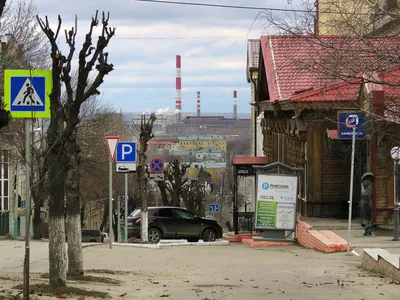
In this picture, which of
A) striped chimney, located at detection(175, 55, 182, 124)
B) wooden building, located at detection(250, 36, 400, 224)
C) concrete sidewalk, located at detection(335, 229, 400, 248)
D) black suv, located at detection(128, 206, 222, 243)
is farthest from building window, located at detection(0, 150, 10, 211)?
striped chimney, located at detection(175, 55, 182, 124)

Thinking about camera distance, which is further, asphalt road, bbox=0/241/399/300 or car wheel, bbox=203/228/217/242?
car wheel, bbox=203/228/217/242

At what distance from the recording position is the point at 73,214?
13.7 meters

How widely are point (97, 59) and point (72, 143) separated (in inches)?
74.1

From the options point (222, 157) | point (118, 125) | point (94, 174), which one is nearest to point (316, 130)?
point (94, 174)

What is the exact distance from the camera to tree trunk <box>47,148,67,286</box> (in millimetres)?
10930

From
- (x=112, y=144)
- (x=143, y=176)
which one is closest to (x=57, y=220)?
(x=112, y=144)

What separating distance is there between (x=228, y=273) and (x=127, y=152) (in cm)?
933

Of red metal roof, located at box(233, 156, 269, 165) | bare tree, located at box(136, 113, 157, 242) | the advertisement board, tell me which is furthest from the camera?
red metal roof, located at box(233, 156, 269, 165)

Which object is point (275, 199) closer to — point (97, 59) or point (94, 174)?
point (97, 59)

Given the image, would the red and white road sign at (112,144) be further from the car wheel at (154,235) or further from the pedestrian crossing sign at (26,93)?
the pedestrian crossing sign at (26,93)

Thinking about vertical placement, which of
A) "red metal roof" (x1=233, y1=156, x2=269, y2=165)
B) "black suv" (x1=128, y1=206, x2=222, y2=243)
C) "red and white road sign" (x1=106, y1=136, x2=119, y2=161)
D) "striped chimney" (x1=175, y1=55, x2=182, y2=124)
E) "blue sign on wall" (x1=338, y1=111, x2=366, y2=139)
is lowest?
"black suv" (x1=128, y1=206, x2=222, y2=243)

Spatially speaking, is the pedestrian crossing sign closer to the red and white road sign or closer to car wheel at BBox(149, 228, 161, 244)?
the red and white road sign

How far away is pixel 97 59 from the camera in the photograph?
12.7 meters

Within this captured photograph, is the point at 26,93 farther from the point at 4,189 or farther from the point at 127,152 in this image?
the point at 4,189
